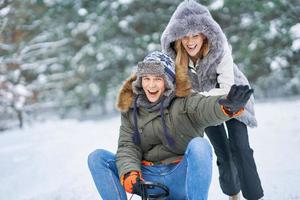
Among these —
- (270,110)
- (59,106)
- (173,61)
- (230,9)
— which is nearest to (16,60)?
(59,106)

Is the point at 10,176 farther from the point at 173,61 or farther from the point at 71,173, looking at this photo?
the point at 173,61

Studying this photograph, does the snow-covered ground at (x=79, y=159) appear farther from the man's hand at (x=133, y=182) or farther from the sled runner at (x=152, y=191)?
the man's hand at (x=133, y=182)

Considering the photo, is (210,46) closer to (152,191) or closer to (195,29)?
(195,29)

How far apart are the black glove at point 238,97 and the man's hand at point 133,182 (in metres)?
0.65

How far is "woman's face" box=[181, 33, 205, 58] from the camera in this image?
2.73 meters

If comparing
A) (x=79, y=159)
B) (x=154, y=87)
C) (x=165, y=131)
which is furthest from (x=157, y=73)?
(x=79, y=159)

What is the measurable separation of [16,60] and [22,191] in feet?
21.5

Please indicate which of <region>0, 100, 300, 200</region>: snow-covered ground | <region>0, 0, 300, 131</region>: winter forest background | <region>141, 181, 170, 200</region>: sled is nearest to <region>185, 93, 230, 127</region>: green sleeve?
<region>141, 181, 170, 200</region>: sled

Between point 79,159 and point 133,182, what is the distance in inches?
122

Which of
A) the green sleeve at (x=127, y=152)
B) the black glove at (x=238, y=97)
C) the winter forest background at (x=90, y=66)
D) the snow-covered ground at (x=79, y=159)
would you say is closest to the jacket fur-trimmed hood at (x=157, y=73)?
the green sleeve at (x=127, y=152)

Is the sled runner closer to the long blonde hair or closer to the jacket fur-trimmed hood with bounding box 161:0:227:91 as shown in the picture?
the long blonde hair

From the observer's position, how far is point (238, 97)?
1972 millimetres

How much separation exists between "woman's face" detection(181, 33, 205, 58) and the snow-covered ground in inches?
46.0

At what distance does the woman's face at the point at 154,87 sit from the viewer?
247cm
